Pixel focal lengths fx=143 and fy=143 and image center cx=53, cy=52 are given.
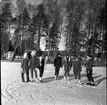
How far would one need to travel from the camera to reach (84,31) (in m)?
17.2

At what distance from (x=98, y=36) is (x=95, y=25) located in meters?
1.92

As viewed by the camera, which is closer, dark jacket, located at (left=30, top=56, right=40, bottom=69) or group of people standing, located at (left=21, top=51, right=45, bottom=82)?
group of people standing, located at (left=21, top=51, right=45, bottom=82)

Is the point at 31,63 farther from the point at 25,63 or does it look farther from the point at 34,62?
the point at 25,63

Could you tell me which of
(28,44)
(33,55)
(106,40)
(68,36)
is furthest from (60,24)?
(33,55)

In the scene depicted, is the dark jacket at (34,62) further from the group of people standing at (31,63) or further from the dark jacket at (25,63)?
the dark jacket at (25,63)

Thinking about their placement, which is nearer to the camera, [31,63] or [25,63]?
[25,63]

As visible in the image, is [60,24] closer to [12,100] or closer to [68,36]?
[68,36]

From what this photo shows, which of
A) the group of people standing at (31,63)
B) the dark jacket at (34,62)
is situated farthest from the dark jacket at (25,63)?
the dark jacket at (34,62)

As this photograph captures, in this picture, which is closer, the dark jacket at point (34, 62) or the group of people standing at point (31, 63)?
the group of people standing at point (31, 63)

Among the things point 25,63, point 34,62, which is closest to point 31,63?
point 34,62

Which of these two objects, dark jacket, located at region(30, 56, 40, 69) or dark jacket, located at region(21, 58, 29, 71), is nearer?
dark jacket, located at region(21, 58, 29, 71)

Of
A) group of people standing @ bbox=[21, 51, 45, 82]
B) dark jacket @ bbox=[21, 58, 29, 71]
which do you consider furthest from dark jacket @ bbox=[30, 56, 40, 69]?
dark jacket @ bbox=[21, 58, 29, 71]

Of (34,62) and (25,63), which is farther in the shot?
(34,62)

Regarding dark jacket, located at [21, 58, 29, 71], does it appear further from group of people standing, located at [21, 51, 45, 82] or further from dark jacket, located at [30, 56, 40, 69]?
dark jacket, located at [30, 56, 40, 69]
